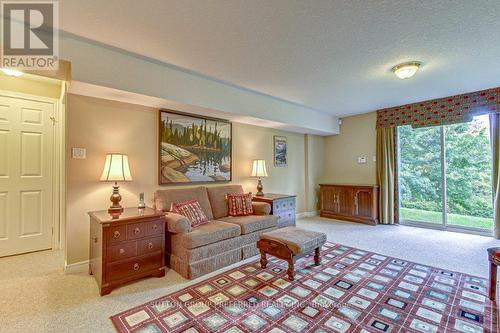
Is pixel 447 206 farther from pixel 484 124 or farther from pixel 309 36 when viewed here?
pixel 309 36

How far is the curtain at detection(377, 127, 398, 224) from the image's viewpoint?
4965mm

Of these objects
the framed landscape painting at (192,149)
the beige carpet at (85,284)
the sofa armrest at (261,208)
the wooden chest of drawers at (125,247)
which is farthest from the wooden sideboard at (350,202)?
the wooden chest of drawers at (125,247)

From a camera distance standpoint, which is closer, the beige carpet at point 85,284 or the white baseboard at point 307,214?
the beige carpet at point 85,284

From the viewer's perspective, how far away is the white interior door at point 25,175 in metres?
3.08

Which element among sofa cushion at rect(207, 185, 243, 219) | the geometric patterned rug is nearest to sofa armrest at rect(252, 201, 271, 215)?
sofa cushion at rect(207, 185, 243, 219)

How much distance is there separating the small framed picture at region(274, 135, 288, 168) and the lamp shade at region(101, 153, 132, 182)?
3.18 meters

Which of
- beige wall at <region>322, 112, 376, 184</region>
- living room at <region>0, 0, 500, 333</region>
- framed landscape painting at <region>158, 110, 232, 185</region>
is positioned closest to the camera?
living room at <region>0, 0, 500, 333</region>

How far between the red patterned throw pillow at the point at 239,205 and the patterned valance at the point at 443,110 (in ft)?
11.7

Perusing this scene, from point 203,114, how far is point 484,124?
15.9 feet

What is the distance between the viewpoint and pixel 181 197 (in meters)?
3.28

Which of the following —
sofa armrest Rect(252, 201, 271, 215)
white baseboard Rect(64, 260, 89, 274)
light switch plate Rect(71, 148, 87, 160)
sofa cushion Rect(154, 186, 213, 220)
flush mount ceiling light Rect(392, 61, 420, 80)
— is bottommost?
white baseboard Rect(64, 260, 89, 274)

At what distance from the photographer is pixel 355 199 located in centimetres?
515

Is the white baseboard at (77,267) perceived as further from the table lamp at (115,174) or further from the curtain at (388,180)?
the curtain at (388,180)

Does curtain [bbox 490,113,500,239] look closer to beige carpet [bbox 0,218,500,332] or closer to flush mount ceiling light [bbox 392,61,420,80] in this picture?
beige carpet [bbox 0,218,500,332]
